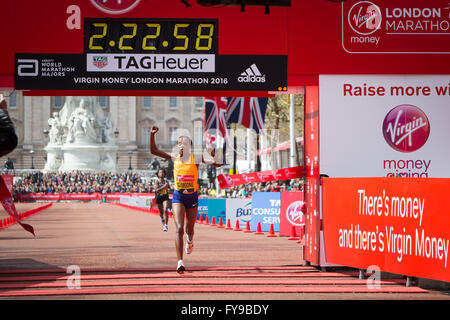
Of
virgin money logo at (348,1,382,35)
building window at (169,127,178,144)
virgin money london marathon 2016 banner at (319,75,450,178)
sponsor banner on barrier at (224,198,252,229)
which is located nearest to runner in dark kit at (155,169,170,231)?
sponsor banner on barrier at (224,198,252,229)

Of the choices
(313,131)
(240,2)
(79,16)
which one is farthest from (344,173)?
(79,16)

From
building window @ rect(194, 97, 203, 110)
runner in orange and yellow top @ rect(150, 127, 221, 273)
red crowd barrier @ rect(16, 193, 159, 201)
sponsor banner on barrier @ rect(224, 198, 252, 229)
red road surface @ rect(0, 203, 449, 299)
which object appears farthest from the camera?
building window @ rect(194, 97, 203, 110)

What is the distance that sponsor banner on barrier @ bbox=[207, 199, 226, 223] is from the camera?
113ft

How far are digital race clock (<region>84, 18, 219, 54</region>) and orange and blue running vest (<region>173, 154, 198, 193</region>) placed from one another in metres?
2.12

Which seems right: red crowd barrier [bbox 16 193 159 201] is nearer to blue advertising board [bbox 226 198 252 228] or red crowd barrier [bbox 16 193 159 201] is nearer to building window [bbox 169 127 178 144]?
blue advertising board [bbox 226 198 252 228]

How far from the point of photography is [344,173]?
45.6 ft

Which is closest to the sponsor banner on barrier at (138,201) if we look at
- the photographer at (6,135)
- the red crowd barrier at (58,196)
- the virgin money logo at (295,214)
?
the red crowd barrier at (58,196)

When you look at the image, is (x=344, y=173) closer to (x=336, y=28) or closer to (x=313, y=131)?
(x=313, y=131)

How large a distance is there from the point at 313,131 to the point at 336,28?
6.36 ft

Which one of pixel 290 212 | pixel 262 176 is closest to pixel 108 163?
pixel 290 212

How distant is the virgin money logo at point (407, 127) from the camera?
13856mm

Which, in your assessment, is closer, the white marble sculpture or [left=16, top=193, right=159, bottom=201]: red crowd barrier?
[left=16, top=193, right=159, bottom=201]: red crowd barrier

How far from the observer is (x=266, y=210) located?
27062mm
